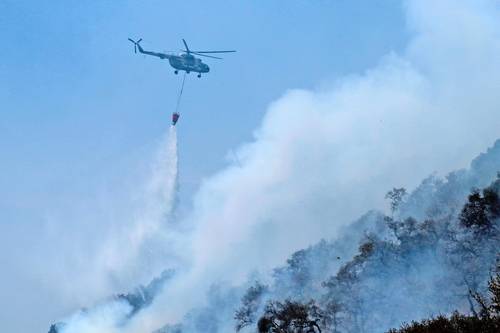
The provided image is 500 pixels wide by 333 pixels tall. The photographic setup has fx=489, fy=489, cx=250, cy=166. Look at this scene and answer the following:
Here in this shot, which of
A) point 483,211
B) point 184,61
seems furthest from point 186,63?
point 483,211

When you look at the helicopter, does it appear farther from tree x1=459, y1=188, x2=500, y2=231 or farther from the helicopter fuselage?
tree x1=459, y1=188, x2=500, y2=231

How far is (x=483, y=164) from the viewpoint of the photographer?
529 ft

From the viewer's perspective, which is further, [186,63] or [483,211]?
[186,63]

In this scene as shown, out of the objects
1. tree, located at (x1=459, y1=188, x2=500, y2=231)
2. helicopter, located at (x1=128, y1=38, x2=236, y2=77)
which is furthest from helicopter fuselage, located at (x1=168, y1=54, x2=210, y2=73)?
tree, located at (x1=459, y1=188, x2=500, y2=231)

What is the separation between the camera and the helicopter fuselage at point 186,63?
8938cm

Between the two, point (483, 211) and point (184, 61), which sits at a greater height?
point (184, 61)

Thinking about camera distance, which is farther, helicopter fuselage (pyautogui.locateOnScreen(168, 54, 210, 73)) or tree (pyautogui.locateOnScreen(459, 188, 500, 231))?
helicopter fuselage (pyautogui.locateOnScreen(168, 54, 210, 73))

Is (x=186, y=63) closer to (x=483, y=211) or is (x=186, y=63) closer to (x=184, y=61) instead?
(x=184, y=61)

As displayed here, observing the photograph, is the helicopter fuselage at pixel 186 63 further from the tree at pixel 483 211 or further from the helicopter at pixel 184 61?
the tree at pixel 483 211

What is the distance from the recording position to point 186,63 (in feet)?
295

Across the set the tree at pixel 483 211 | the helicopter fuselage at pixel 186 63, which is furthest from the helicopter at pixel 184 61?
the tree at pixel 483 211

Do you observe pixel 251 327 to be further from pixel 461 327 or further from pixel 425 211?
pixel 461 327

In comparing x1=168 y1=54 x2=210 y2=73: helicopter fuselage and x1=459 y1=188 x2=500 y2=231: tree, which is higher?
x1=168 y1=54 x2=210 y2=73: helicopter fuselage

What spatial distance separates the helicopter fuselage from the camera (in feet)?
293
